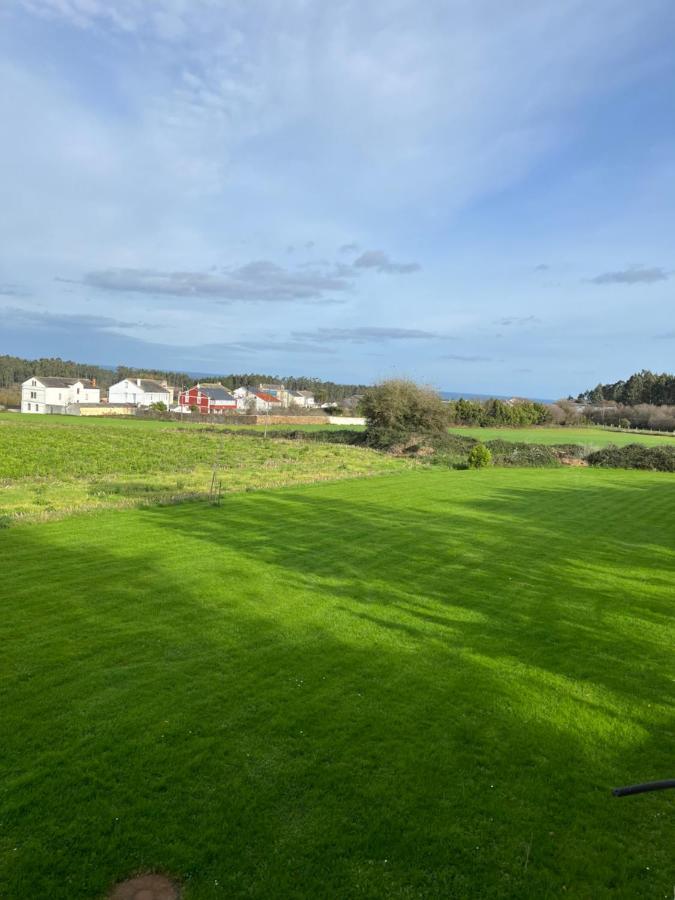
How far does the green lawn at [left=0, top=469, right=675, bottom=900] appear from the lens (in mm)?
4172

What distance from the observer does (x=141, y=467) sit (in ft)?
91.1

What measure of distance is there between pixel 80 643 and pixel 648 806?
6.47 metres

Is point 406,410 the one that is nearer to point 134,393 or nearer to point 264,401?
point 264,401

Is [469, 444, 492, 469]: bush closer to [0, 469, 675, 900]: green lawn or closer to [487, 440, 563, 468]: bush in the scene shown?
[487, 440, 563, 468]: bush

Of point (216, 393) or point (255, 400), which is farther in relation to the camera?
point (216, 393)

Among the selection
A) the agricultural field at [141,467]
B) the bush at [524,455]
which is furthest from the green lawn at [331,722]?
the bush at [524,455]

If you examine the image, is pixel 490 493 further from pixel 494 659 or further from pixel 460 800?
pixel 460 800

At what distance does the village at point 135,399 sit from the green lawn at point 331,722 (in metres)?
71.1

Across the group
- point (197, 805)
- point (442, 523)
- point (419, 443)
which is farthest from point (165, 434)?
point (197, 805)

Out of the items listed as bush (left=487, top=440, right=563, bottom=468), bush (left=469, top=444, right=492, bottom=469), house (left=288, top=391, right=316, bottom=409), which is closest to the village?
house (left=288, top=391, right=316, bottom=409)

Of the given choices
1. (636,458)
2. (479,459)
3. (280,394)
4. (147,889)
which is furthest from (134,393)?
(147,889)

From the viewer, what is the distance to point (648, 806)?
495cm

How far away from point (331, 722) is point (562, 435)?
219ft

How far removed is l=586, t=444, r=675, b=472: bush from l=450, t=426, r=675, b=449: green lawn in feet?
56.5
